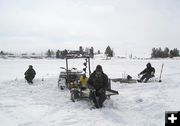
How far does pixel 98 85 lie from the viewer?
34.6 feet

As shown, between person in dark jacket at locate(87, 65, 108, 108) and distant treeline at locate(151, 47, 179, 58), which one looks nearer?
person in dark jacket at locate(87, 65, 108, 108)

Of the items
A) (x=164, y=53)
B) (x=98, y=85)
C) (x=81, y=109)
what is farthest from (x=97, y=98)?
(x=164, y=53)

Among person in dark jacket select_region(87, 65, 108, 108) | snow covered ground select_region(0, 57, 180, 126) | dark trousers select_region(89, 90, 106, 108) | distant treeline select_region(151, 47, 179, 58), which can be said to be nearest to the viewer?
snow covered ground select_region(0, 57, 180, 126)

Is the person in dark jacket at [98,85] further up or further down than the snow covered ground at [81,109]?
further up

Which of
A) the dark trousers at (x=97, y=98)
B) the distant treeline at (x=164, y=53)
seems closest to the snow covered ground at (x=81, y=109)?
the dark trousers at (x=97, y=98)

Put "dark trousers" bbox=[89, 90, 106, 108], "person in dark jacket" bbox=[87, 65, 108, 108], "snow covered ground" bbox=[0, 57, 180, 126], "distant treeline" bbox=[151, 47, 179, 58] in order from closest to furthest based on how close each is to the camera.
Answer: "snow covered ground" bbox=[0, 57, 180, 126] < "dark trousers" bbox=[89, 90, 106, 108] < "person in dark jacket" bbox=[87, 65, 108, 108] < "distant treeline" bbox=[151, 47, 179, 58]

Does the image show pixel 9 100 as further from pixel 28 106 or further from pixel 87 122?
pixel 87 122

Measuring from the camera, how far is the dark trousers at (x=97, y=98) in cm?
1006

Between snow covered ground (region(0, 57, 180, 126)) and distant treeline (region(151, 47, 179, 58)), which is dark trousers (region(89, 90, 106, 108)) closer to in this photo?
snow covered ground (region(0, 57, 180, 126))

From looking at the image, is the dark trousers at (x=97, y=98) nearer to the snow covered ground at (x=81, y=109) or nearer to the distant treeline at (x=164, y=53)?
the snow covered ground at (x=81, y=109)

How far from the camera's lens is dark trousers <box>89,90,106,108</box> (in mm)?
10060

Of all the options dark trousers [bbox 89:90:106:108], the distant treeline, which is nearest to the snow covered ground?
dark trousers [bbox 89:90:106:108]

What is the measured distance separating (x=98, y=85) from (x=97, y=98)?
479 mm

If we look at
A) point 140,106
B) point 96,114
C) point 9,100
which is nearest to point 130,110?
point 140,106
